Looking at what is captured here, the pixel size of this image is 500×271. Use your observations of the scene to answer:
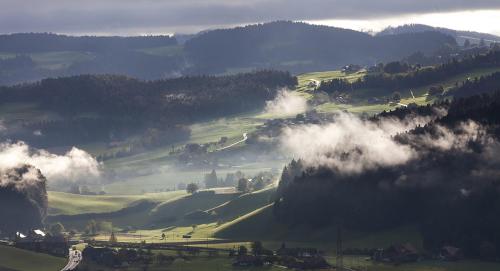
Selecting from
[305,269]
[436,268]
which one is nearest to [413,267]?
[436,268]

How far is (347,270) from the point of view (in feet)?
636

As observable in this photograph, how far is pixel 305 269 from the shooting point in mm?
199250

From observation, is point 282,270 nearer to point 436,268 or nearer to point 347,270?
point 347,270

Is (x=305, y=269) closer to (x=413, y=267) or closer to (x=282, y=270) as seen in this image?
(x=282, y=270)

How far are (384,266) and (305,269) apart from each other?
12.0 metres

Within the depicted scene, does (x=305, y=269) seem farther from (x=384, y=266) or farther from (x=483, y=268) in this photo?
(x=483, y=268)

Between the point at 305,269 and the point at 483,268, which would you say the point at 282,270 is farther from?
the point at 483,268

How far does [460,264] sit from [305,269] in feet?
76.9

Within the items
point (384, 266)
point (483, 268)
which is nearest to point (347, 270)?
point (384, 266)

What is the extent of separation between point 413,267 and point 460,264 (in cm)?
754

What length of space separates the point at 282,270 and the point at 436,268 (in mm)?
23318

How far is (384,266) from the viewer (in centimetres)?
19862

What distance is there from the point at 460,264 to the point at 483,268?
17.8 ft

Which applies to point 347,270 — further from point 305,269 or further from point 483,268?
point 483,268
